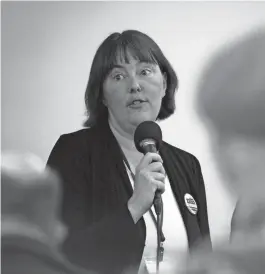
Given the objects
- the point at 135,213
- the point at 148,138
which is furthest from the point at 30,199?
the point at 148,138

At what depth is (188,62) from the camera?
6.36 ft

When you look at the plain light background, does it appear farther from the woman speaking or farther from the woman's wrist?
the woman's wrist

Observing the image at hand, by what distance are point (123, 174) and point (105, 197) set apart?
9 centimetres

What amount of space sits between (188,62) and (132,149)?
0.36 m

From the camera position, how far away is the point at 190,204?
1.84 metres

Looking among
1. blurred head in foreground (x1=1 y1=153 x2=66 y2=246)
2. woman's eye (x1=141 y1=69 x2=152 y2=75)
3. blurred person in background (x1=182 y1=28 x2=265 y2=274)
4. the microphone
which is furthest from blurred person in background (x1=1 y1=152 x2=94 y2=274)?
blurred person in background (x1=182 y1=28 x2=265 y2=274)

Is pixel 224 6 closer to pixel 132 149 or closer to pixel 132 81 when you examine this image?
pixel 132 81

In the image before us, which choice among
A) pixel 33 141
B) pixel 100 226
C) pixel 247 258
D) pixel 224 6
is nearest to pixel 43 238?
pixel 100 226

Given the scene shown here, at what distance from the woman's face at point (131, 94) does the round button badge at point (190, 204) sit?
0.27m

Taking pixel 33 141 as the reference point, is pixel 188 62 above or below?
above

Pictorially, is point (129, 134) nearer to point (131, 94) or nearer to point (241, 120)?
point (131, 94)

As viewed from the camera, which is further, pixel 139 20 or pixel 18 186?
pixel 139 20

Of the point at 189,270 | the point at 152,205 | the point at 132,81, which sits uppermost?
the point at 132,81

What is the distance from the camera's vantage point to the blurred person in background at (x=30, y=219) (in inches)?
68.9
